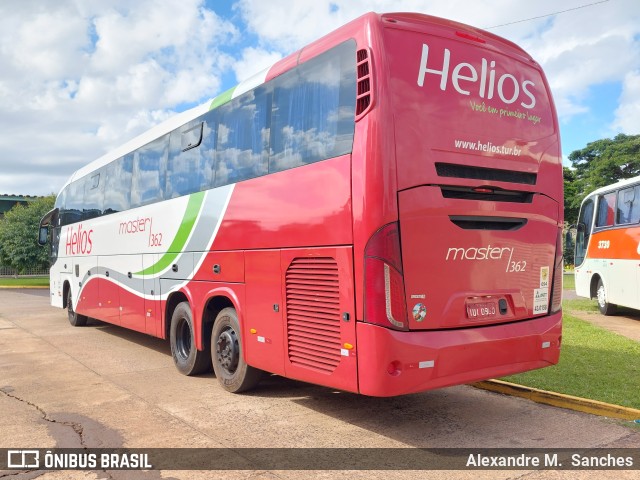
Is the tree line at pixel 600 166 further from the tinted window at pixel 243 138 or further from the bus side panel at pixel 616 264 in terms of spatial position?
the tinted window at pixel 243 138

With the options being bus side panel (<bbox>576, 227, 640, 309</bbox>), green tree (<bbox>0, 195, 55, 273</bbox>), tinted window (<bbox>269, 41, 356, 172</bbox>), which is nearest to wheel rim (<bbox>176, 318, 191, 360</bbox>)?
tinted window (<bbox>269, 41, 356, 172</bbox>)

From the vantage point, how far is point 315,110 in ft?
18.2

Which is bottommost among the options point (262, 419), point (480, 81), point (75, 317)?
point (262, 419)

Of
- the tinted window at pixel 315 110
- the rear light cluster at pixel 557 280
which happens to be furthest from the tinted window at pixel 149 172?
the rear light cluster at pixel 557 280

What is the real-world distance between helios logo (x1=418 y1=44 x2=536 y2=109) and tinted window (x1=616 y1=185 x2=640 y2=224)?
28.9ft

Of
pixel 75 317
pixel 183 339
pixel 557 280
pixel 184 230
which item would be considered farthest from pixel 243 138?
pixel 75 317

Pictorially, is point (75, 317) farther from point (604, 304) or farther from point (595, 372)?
point (604, 304)

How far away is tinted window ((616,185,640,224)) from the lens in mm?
13055

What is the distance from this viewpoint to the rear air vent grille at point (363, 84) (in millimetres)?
4887

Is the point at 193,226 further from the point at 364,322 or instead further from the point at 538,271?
the point at 538,271

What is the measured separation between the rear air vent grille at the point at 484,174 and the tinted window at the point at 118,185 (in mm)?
6673

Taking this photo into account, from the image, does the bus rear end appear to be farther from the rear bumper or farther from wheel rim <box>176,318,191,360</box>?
wheel rim <box>176,318,191,360</box>

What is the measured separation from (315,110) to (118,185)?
631cm

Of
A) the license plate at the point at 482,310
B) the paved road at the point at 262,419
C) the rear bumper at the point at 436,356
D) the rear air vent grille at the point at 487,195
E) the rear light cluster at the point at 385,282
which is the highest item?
the rear air vent grille at the point at 487,195
